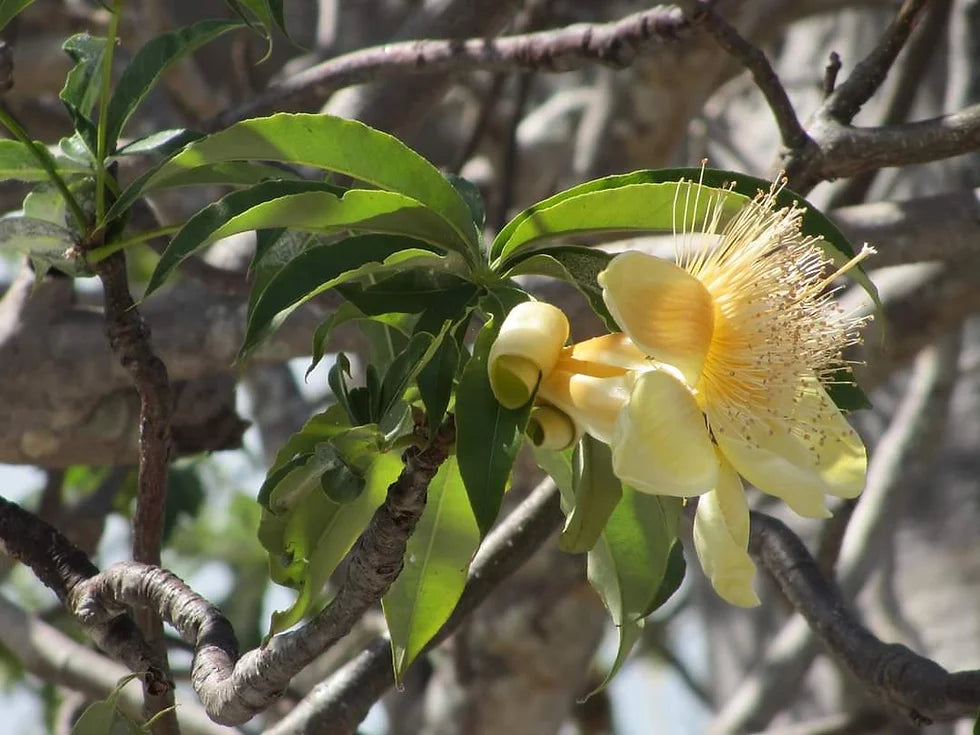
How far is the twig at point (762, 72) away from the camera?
1251 millimetres

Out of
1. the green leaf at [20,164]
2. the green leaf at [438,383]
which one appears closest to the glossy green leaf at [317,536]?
the green leaf at [438,383]

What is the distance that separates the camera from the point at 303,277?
835mm

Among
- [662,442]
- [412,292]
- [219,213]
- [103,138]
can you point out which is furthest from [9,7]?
[662,442]

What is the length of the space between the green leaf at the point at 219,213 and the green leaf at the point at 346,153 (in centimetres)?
2

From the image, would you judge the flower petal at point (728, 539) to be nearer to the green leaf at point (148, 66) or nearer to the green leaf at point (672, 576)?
the green leaf at point (672, 576)

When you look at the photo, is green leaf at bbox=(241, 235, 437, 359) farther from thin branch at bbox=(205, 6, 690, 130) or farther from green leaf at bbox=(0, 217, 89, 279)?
thin branch at bbox=(205, 6, 690, 130)

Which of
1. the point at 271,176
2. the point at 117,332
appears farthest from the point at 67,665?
the point at 271,176

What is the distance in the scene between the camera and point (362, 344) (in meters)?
1.82

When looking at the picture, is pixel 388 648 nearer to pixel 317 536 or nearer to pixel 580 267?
pixel 317 536

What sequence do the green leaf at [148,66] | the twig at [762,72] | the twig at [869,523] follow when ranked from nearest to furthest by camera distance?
the green leaf at [148,66] → the twig at [762,72] → the twig at [869,523]

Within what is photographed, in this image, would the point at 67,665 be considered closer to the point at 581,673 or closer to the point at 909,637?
the point at 581,673

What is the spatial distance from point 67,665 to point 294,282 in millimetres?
1170

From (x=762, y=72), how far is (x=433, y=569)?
65cm

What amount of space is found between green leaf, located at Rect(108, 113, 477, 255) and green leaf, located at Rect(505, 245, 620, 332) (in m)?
0.05
